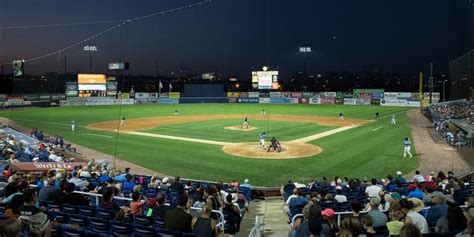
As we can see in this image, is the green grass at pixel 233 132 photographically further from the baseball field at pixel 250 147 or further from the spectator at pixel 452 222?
the spectator at pixel 452 222

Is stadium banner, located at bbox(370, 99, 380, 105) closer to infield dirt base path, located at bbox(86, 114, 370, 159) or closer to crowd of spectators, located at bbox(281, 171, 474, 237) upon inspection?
infield dirt base path, located at bbox(86, 114, 370, 159)

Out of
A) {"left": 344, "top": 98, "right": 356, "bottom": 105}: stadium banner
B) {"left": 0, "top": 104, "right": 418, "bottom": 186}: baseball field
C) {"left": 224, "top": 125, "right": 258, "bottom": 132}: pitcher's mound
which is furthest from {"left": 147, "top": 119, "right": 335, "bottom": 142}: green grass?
{"left": 344, "top": 98, "right": 356, "bottom": 105}: stadium banner

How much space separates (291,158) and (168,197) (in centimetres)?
1459

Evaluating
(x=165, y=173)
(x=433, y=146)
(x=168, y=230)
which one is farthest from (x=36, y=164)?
(x=433, y=146)

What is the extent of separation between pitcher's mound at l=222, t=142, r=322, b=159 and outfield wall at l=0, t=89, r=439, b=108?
43.1m

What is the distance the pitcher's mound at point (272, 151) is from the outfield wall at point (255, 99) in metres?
43.1

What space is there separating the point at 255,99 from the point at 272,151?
63570 millimetres

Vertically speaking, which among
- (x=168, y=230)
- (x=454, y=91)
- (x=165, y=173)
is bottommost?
(x=165, y=173)

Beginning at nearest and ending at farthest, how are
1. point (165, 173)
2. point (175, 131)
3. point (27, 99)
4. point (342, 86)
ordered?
1. point (165, 173)
2. point (175, 131)
3. point (27, 99)
4. point (342, 86)

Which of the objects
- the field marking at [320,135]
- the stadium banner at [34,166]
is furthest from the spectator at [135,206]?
the field marking at [320,135]

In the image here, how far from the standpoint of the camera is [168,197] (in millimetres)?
12016

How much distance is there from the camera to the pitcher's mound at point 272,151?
26.3 metres

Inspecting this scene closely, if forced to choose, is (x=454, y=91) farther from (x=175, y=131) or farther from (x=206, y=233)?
(x=206, y=233)

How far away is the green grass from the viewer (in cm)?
3469
